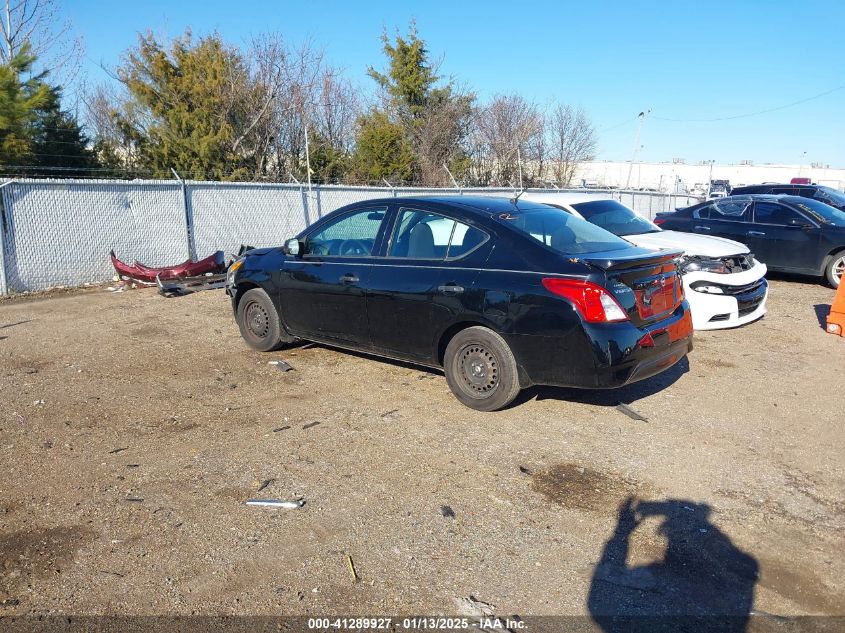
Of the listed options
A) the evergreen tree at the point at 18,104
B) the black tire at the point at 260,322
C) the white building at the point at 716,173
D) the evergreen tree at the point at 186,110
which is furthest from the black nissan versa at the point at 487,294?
A: the white building at the point at 716,173

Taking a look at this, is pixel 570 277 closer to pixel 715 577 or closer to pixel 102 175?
pixel 715 577

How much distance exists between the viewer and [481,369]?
5.34 m

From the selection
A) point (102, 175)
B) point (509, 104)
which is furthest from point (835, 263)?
point (509, 104)

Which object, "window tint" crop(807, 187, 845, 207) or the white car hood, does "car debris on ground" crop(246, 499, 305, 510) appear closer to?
the white car hood

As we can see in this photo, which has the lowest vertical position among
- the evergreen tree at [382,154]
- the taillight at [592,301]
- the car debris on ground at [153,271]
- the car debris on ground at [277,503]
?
the car debris on ground at [277,503]

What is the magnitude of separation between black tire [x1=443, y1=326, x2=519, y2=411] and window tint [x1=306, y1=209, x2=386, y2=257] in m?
1.33

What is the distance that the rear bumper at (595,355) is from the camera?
4723 mm

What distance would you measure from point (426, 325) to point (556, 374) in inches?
47.3

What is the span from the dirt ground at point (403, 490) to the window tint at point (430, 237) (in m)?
1.26

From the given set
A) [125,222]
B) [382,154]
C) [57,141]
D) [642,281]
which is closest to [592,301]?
[642,281]

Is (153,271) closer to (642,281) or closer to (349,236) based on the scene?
(349,236)

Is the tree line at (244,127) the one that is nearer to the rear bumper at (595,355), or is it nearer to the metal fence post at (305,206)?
the metal fence post at (305,206)

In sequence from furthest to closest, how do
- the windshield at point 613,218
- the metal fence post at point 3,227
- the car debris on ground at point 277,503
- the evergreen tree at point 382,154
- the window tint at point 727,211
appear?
the evergreen tree at point 382,154, the window tint at point 727,211, the metal fence post at point 3,227, the windshield at point 613,218, the car debris on ground at point 277,503

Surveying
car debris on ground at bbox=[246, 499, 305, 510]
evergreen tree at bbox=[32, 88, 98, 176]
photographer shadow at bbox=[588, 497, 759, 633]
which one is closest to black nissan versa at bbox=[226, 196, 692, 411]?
photographer shadow at bbox=[588, 497, 759, 633]
